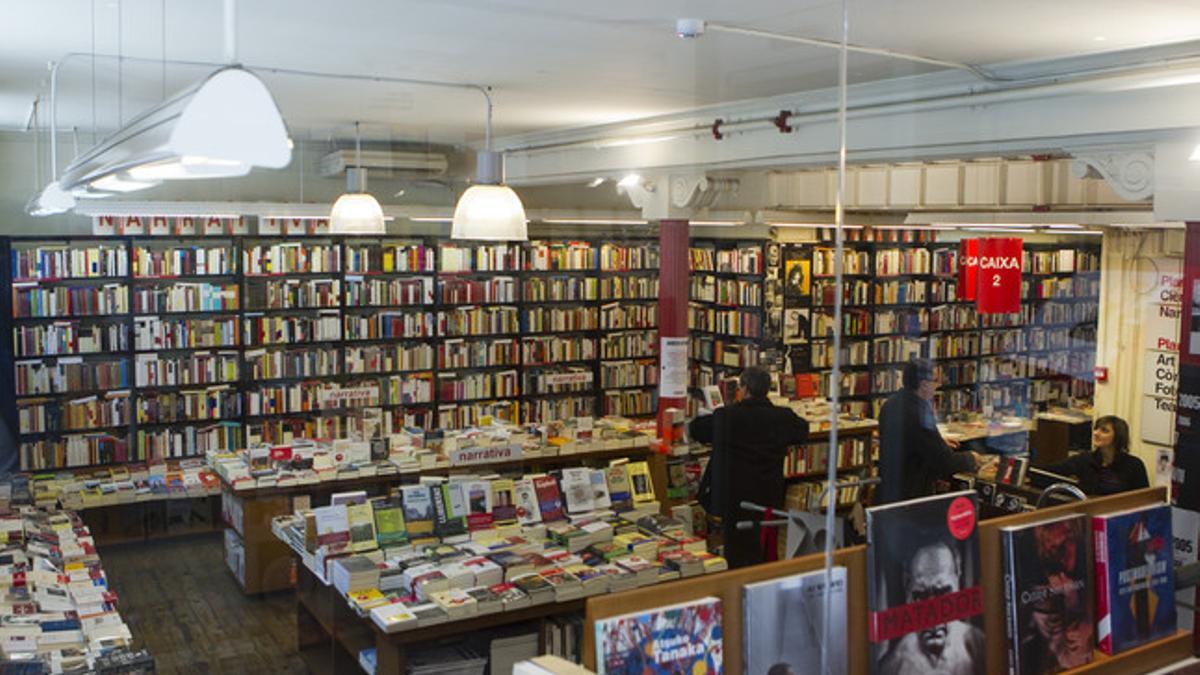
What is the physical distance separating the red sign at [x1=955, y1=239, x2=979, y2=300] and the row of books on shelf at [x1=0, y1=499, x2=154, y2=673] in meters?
4.32

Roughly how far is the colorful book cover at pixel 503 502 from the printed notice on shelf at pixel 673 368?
1.78m

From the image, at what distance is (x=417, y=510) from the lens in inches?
194

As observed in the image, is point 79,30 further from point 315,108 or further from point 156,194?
point 156,194

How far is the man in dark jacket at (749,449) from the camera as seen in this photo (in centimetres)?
555

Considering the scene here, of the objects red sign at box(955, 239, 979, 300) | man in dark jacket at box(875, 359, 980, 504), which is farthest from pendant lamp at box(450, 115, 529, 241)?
red sign at box(955, 239, 979, 300)

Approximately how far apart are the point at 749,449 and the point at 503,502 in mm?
1432

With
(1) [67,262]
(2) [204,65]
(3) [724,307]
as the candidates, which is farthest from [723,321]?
(1) [67,262]

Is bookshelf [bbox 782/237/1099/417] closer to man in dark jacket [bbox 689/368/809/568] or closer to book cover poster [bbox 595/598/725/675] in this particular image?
man in dark jacket [bbox 689/368/809/568]

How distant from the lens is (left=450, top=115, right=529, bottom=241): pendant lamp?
4.73 m

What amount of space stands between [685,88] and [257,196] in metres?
2.19

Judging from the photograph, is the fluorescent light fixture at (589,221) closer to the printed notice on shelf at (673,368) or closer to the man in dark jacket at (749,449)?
the printed notice on shelf at (673,368)

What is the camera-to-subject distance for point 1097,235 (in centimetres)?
523

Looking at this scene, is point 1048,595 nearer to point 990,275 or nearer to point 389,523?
point 389,523

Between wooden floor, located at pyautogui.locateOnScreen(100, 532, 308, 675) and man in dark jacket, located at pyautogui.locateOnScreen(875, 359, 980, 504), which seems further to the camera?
wooden floor, located at pyautogui.locateOnScreen(100, 532, 308, 675)
